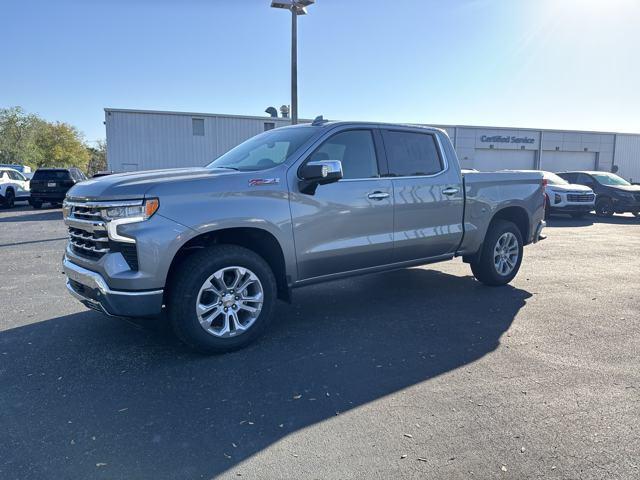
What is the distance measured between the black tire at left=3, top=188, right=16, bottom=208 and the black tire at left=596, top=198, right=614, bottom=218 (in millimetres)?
24225

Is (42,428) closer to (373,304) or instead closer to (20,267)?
(373,304)

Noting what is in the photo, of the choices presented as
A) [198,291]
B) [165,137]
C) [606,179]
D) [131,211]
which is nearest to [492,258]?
[198,291]

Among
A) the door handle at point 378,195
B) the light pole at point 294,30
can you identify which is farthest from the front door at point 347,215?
the light pole at point 294,30

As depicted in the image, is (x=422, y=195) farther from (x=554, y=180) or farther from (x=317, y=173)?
(x=554, y=180)

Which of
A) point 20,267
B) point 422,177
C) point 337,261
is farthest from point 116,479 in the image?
point 20,267

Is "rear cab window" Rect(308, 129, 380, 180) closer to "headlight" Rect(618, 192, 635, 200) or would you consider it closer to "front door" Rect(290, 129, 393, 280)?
"front door" Rect(290, 129, 393, 280)

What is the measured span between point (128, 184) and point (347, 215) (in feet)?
6.66

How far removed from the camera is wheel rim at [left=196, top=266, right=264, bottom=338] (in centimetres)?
397

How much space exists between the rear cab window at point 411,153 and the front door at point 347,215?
0.76 feet

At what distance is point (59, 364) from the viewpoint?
389cm

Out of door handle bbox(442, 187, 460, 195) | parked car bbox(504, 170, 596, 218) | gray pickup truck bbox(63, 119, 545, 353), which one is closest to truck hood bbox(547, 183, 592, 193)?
parked car bbox(504, 170, 596, 218)

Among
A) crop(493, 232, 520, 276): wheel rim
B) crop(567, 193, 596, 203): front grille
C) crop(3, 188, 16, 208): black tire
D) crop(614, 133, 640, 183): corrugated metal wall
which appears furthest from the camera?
crop(614, 133, 640, 183): corrugated metal wall

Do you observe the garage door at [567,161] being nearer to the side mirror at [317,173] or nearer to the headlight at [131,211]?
the side mirror at [317,173]

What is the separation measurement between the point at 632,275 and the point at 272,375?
20.9 ft
